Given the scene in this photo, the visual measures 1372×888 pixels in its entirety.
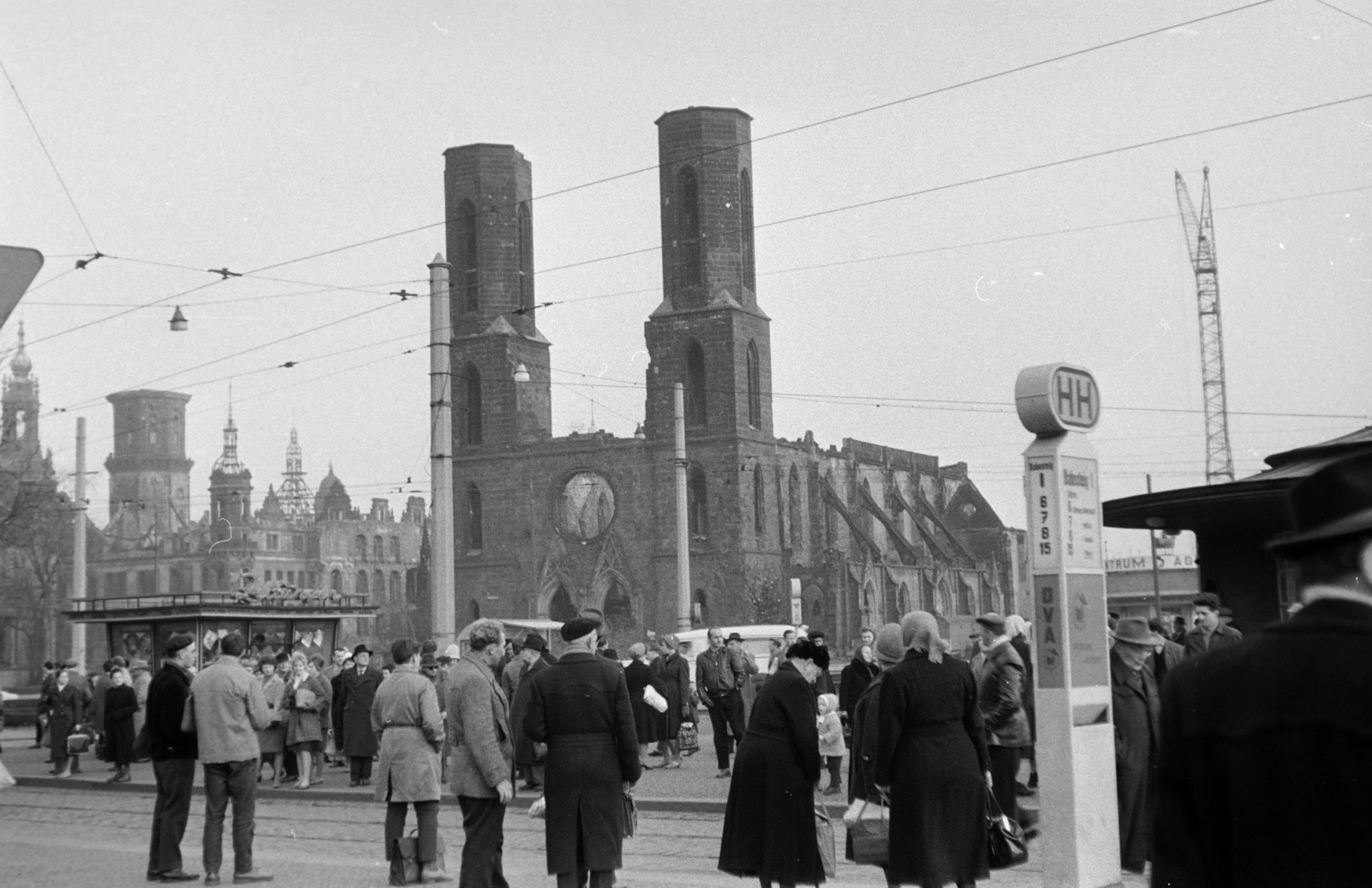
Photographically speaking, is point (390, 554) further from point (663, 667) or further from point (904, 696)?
point (904, 696)

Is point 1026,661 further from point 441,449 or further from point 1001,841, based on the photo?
point 441,449

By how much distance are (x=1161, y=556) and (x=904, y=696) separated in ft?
218

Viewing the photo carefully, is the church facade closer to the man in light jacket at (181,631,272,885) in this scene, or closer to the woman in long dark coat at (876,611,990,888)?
the man in light jacket at (181,631,272,885)

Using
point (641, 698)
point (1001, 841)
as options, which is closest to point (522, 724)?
point (1001, 841)

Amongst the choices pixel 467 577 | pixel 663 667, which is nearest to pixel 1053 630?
pixel 663 667

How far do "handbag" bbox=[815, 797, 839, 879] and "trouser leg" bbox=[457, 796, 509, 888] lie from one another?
2.09 metres

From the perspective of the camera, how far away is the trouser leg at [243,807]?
11.1 metres

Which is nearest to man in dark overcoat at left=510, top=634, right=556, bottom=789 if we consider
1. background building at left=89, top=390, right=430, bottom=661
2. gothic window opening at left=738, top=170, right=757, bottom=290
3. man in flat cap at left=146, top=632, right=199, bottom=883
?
man in flat cap at left=146, top=632, right=199, bottom=883

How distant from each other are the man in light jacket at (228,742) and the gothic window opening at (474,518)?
185 ft

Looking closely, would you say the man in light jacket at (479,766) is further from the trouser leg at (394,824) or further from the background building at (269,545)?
the background building at (269,545)

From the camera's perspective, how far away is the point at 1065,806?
8.47 metres

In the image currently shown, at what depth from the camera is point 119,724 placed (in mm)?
22391

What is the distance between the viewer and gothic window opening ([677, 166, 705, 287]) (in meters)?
64.2

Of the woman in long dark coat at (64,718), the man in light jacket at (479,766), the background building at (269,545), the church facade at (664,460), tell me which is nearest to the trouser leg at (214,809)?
the man in light jacket at (479,766)
